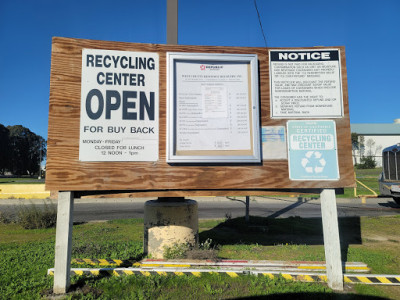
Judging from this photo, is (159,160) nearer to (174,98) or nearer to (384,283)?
(174,98)

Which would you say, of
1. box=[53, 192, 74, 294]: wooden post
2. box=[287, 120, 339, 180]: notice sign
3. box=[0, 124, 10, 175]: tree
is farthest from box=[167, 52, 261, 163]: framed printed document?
box=[0, 124, 10, 175]: tree

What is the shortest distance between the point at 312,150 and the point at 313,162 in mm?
162

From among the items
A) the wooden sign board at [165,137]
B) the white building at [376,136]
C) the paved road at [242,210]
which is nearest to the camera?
the wooden sign board at [165,137]

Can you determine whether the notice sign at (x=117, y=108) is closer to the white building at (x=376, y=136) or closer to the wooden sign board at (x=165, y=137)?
the wooden sign board at (x=165, y=137)

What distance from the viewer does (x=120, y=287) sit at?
3.38m

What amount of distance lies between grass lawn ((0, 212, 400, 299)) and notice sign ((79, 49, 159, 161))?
1638mm

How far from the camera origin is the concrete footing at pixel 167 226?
4.51m

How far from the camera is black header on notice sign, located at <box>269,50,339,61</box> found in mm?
3729

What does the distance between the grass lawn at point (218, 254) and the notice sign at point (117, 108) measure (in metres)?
1.64

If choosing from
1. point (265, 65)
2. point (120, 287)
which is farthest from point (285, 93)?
point (120, 287)

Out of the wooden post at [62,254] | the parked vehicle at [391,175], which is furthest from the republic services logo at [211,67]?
the parked vehicle at [391,175]

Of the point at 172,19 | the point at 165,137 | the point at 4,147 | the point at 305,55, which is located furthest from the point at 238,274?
the point at 4,147

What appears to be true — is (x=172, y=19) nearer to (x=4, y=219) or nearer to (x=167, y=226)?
(x=167, y=226)

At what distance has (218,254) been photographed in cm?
498
